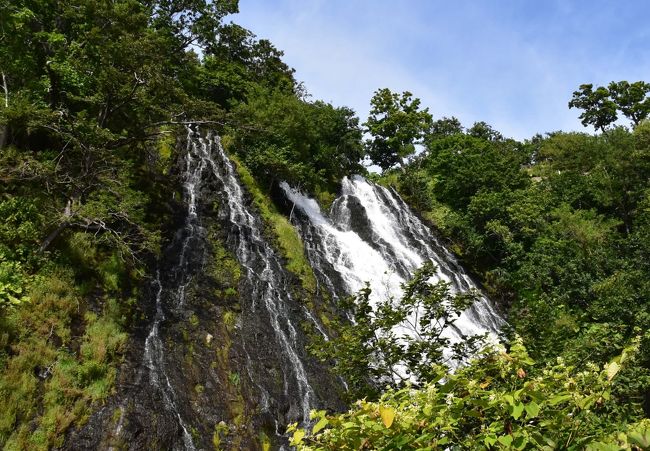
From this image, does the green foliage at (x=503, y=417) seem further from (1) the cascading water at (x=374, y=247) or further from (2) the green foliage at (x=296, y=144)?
(2) the green foliage at (x=296, y=144)

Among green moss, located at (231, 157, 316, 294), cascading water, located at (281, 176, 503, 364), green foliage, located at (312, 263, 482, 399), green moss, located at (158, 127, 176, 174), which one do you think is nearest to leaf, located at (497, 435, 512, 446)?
green foliage, located at (312, 263, 482, 399)

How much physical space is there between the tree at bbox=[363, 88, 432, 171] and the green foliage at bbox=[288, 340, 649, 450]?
35659 mm

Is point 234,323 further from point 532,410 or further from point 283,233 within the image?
point 532,410

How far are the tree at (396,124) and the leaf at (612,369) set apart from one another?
35.9 meters

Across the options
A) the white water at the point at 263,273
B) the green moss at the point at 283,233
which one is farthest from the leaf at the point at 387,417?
the green moss at the point at 283,233

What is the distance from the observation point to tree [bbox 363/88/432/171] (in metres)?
38.5

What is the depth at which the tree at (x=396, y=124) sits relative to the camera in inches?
1517

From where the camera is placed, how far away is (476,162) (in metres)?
32.2

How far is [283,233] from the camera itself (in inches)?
797

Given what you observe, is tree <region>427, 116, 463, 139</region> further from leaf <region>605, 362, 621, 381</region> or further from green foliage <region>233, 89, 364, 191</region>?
leaf <region>605, 362, 621, 381</region>

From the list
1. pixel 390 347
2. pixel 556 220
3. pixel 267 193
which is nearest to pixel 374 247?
pixel 267 193

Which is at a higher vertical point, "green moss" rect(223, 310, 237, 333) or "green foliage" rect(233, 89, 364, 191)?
"green foliage" rect(233, 89, 364, 191)

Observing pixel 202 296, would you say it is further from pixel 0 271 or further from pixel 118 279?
pixel 0 271

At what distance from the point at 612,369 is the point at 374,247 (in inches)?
826
